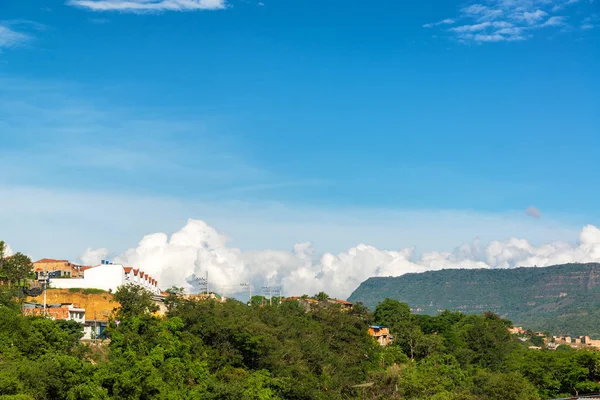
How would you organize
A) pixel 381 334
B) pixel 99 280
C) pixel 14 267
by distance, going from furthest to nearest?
1. pixel 381 334
2. pixel 99 280
3. pixel 14 267

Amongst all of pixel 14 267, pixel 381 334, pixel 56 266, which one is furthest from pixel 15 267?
pixel 381 334

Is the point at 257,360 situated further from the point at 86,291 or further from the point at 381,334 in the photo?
the point at 381,334

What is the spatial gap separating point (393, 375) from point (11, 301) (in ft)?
106

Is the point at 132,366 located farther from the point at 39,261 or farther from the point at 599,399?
the point at 39,261

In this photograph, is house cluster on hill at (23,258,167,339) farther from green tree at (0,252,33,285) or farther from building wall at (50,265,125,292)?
green tree at (0,252,33,285)

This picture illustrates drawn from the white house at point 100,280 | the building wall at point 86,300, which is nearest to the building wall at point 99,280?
the white house at point 100,280

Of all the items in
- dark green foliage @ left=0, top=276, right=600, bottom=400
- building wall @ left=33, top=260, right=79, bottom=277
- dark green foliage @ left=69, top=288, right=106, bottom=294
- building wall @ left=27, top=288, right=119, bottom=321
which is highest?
building wall @ left=33, top=260, right=79, bottom=277

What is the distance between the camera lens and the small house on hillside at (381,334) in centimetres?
8931

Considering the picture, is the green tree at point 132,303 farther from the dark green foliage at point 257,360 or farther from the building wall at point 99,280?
the building wall at point 99,280

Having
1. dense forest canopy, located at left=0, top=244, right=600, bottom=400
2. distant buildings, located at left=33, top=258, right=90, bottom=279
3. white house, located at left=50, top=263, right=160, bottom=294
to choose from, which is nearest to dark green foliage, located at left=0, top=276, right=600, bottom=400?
dense forest canopy, located at left=0, top=244, right=600, bottom=400

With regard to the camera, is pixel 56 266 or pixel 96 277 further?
pixel 56 266

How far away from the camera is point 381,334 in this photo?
3600 inches

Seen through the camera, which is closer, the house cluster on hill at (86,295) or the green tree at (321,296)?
the house cluster on hill at (86,295)

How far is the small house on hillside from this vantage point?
89.3 metres
